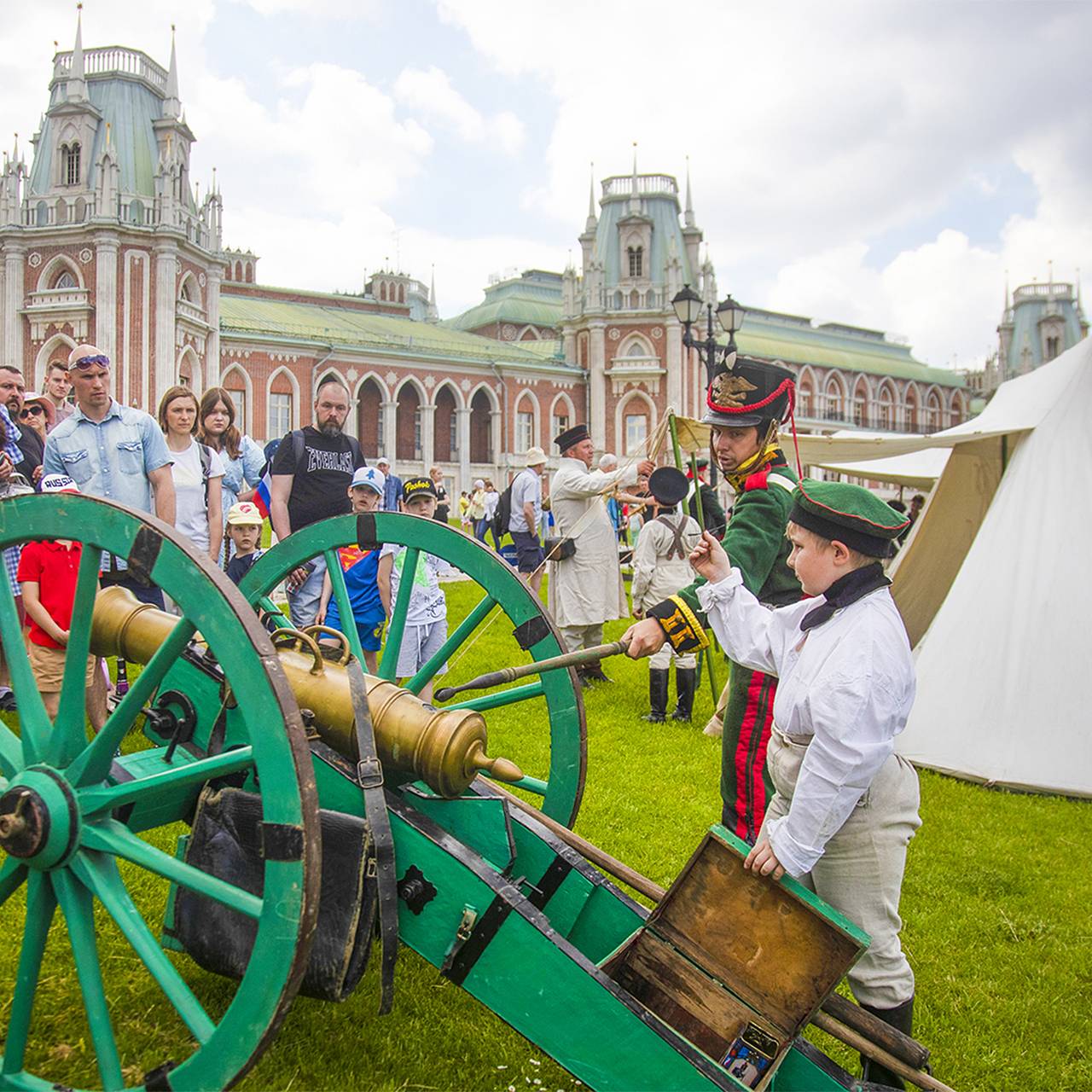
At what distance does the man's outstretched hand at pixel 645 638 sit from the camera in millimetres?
2490

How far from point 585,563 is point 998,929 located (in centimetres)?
429

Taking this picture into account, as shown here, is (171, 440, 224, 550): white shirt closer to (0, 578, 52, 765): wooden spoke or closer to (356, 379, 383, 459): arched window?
(0, 578, 52, 765): wooden spoke

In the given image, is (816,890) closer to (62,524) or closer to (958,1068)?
(958,1068)

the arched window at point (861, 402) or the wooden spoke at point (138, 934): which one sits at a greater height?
the arched window at point (861, 402)


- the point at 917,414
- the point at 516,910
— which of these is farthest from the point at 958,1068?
the point at 917,414

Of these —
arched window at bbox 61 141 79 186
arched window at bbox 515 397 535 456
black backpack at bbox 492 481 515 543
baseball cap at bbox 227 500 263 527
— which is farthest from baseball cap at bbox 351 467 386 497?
arched window at bbox 515 397 535 456

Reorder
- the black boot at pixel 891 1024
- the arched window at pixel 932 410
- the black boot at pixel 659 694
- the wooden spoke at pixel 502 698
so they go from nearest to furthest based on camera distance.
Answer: the black boot at pixel 891 1024
the wooden spoke at pixel 502 698
the black boot at pixel 659 694
the arched window at pixel 932 410

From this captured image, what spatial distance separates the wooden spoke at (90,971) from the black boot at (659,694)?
4.72 meters

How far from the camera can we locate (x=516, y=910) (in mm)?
2023

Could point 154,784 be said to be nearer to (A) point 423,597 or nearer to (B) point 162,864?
(B) point 162,864

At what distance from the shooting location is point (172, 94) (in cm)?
3453

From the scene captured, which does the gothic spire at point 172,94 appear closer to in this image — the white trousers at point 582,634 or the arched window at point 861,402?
the white trousers at point 582,634

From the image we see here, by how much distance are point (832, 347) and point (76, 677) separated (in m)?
65.2

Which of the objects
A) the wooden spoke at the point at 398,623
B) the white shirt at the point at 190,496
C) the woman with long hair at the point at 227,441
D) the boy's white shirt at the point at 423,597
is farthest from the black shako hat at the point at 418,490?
the wooden spoke at the point at 398,623
